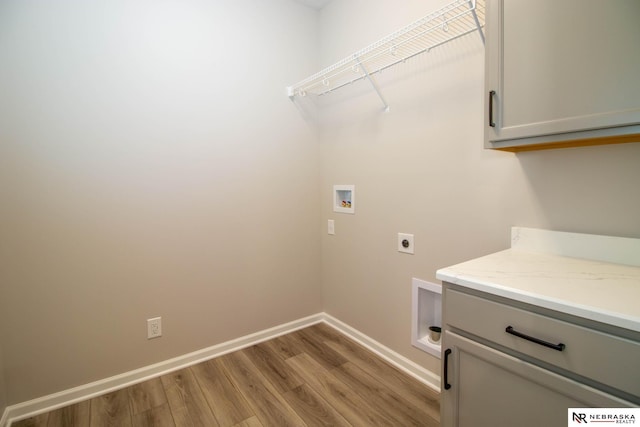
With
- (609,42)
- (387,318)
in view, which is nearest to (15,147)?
(387,318)

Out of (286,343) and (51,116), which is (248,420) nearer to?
(286,343)

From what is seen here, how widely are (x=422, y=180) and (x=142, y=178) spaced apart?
1.74 meters

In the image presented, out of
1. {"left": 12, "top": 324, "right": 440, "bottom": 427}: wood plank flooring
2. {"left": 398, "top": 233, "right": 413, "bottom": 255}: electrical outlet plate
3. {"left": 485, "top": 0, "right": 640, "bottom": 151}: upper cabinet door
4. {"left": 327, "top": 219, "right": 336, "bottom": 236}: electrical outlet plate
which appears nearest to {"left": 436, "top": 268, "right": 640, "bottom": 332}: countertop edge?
{"left": 485, "top": 0, "right": 640, "bottom": 151}: upper cabinet door

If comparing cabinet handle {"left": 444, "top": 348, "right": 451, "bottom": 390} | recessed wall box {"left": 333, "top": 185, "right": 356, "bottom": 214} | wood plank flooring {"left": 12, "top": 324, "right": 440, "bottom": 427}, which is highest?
recessed wall box {"left": 333, "top": 185, "right": 356, "bottom": 214}

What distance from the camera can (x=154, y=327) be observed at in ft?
6.38

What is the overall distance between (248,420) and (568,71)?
207cm

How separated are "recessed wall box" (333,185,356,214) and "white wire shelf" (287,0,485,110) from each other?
68 cm

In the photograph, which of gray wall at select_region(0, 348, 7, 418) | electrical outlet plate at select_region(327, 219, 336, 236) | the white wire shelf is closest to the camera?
the white wire shelf

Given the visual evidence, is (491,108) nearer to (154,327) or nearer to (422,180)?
(422,180)

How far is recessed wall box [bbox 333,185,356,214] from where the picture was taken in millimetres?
2285

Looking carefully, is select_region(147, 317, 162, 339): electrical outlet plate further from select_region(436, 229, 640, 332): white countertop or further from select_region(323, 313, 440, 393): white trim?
select_region(436, 229, 640, 332): white countertop

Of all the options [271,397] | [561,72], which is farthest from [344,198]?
[561,72]

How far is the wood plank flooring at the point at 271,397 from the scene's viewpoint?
61.7 inches

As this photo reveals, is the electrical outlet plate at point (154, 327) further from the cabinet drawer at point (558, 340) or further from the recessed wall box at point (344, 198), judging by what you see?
the cabinet drawer at point (558, 340)
